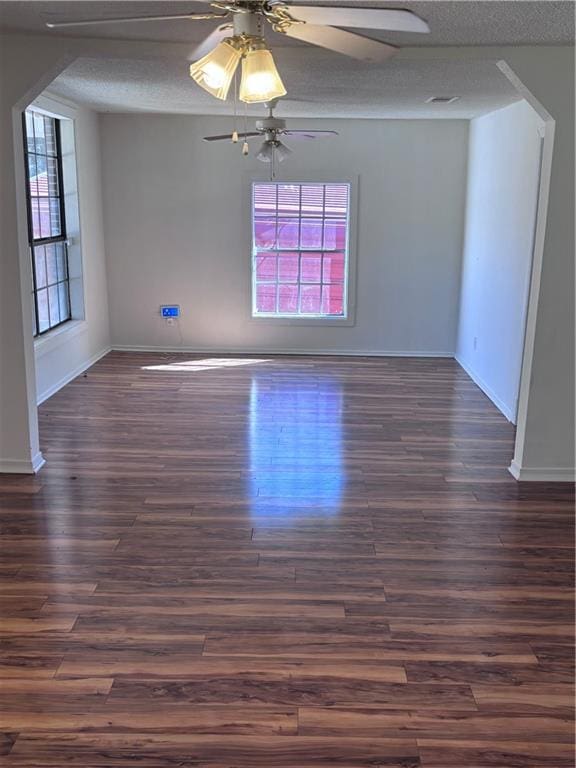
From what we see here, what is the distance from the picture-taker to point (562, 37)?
3586 mm

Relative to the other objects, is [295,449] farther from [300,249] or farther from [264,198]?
[264,198]

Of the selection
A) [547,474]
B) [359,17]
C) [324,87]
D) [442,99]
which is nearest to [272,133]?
[324,87]

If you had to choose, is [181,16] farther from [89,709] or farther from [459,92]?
[459,92]

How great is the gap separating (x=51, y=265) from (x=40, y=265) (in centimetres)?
27

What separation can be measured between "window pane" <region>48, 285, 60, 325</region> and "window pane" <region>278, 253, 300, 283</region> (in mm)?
2476

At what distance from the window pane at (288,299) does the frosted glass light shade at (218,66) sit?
5.43 meters

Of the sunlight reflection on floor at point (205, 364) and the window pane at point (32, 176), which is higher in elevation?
the window pane at point (32, 176)

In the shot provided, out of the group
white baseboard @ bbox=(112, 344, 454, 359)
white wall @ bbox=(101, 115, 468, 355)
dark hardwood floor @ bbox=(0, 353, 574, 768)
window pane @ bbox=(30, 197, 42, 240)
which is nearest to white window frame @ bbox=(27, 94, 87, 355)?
window pane @ bbox=(30, 197, 42, 240)

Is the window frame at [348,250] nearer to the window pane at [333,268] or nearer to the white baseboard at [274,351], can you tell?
the window pane at [333,268]

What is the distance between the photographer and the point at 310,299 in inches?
309

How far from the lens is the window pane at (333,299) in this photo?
307 inches

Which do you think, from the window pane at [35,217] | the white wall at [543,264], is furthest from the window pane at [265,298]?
the white wall at [543,264]

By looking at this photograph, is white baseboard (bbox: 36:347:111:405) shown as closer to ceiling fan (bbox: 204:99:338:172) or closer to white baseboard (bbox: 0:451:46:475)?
white baseboard (bbox: 0:451:46:475)

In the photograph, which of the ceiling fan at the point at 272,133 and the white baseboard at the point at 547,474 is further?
the ceiling fan at the point at 272,133
